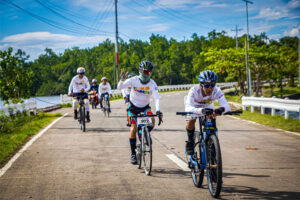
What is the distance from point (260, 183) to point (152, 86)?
279 cm

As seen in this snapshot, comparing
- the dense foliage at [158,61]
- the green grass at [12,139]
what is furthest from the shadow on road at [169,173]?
the dense foliage at [158,61]

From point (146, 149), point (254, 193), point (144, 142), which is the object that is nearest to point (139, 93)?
point (144, 142)

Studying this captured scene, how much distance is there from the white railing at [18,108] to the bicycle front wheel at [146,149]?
33.8 feet

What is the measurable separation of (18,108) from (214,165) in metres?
14.6

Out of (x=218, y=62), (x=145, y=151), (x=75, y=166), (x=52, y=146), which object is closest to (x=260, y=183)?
(x=145, y=151)

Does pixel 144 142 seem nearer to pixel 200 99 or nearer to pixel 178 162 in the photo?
pixel 178 162

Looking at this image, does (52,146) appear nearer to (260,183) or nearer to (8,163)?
(8,163)

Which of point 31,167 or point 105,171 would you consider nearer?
point 105,171

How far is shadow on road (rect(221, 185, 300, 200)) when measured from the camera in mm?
4832

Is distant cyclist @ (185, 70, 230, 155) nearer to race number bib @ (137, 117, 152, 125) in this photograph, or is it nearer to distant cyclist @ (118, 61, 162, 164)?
race number bib @ (137, 117, 152, 125)

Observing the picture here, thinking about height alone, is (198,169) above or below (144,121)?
below

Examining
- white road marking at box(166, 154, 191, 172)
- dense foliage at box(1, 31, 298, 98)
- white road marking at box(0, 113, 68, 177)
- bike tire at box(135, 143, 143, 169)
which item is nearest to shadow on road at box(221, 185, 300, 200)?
white road marking at box(166, 154, 191, 172)

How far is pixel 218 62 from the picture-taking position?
3225cm

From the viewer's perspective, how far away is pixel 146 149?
21.3 feet
